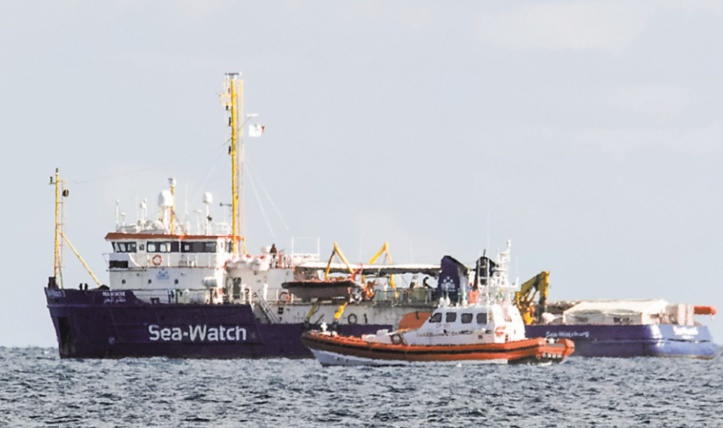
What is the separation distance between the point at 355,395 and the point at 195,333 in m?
22.3

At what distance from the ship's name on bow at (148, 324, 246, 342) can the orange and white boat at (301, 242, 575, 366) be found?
8564 millimetres

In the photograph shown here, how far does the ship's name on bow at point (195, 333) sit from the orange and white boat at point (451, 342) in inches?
337

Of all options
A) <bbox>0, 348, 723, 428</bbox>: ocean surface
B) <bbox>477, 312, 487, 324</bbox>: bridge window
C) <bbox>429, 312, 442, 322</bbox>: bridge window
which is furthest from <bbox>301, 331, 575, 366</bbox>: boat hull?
<bbox>429, 312, 442, 322</bbox>: bridge window

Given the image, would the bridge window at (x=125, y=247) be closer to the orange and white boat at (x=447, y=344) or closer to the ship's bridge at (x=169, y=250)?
the ship's bridge at (x=169, y=250)

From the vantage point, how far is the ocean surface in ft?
165

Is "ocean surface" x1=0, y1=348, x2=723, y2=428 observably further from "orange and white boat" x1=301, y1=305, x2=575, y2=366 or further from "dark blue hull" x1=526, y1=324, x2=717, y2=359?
"dark blue hull" x1=526, y1=324, x2=717, y2=359

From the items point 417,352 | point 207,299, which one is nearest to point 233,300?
point 207,299

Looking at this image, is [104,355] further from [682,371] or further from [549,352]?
[682,371]

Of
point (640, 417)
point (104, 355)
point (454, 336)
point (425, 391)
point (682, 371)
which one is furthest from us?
point (104, 355)

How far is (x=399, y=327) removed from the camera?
74812mm

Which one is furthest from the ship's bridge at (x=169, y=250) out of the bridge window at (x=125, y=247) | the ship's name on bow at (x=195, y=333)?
the ship's name on bow at (x=195, y=333)

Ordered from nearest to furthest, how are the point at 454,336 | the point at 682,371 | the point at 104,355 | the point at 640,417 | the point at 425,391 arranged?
the point at 640,417
the point at 425,391
the point at 454,336
the point at 682,371
the point at 104,355

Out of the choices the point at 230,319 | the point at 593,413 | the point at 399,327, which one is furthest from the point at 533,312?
the point at 593,413

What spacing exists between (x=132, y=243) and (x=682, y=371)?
27.0 metres
